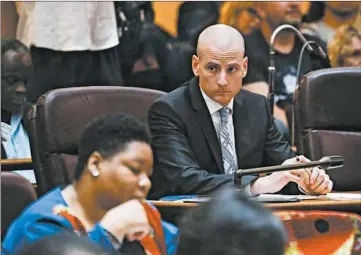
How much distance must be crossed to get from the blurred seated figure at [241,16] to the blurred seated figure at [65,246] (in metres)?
3.86

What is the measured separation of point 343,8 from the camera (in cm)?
574

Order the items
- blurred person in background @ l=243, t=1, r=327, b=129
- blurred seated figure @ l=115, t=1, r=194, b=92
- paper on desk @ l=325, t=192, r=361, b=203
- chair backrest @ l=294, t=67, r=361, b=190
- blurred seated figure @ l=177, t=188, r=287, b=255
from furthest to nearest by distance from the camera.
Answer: blurred person in background @ l=243, t=1, r=327, b=129, blurred seated figure @ l=115, t=1, r=194, b=92, chair backrest @ l=294, t=67, r=361, b=190, paper on desk @ l=325, t=192, r=361, b=203, blurred seated figure @ l=177, t=188, r=287, b=255

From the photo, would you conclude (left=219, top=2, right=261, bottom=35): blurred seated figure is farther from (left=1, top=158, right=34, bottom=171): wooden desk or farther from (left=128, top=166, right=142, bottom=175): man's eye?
(left=128, top=166, right=142, bottom=175): man's eye

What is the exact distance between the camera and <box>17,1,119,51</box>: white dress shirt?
457 centimetres

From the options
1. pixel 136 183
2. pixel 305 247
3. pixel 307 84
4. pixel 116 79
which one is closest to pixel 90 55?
pixel 116 79

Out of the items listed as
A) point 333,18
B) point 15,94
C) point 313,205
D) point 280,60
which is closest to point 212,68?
point 313,205

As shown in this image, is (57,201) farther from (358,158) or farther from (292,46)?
(292,46)

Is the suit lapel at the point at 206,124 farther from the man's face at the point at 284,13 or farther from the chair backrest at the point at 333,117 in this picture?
the man's face at the point at 284,13

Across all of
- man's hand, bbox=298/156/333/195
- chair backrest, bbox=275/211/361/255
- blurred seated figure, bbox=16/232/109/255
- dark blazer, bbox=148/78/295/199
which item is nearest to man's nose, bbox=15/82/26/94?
→ dark blazer, bbox=148/78/295/199

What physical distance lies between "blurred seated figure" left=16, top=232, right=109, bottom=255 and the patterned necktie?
74.6 inches

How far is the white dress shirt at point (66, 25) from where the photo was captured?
457 centimetres

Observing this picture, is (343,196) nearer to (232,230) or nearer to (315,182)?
(315,182)

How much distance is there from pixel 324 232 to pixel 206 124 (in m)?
0.83

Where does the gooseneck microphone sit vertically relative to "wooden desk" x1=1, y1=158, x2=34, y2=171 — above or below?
above
